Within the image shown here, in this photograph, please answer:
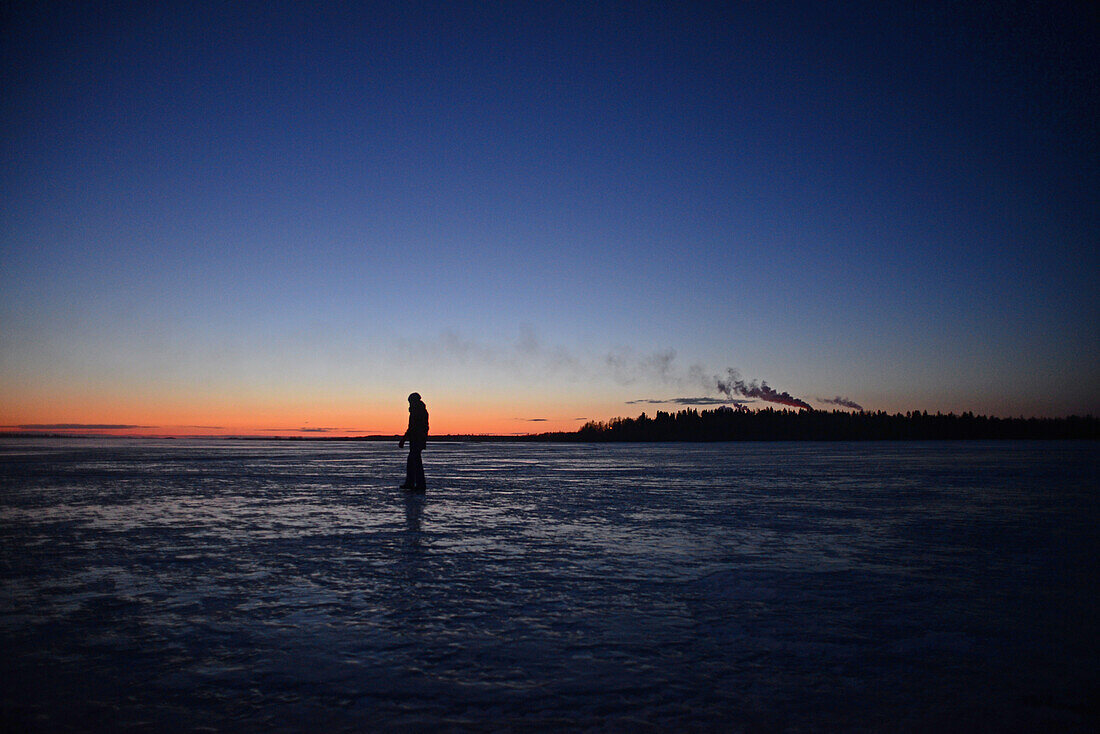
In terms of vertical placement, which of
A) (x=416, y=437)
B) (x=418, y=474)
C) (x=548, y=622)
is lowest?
(x=548, y=622)

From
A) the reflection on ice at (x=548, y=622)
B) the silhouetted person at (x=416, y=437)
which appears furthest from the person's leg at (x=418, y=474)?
the reflection on ice at (x=548, y=622)

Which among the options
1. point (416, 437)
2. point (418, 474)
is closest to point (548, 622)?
point (418, 474)

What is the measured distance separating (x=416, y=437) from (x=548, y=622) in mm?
8991

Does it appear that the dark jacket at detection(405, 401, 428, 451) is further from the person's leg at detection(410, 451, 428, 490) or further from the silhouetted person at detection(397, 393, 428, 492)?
the person's leg at detection(410, 451, 428, 490)

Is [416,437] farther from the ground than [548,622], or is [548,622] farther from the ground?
[416,437]

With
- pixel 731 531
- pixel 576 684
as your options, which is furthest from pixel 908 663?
pixel 731 531

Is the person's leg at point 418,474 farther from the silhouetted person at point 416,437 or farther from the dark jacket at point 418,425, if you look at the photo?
the dark jacket at point 418,425

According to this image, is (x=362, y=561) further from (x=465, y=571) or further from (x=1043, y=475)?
(x=1043, y=475)

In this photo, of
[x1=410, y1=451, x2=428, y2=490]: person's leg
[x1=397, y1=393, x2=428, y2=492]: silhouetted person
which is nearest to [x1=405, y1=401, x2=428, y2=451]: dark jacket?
[x1=397, y1=393, x2=428, y2=492]: silhouetted person

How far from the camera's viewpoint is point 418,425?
1268 centimetres

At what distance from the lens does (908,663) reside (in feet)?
10.9

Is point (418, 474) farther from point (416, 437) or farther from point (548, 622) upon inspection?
point (548, 622)

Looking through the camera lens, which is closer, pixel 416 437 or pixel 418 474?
pixel 418 474

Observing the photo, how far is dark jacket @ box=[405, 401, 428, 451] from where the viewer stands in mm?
12617
